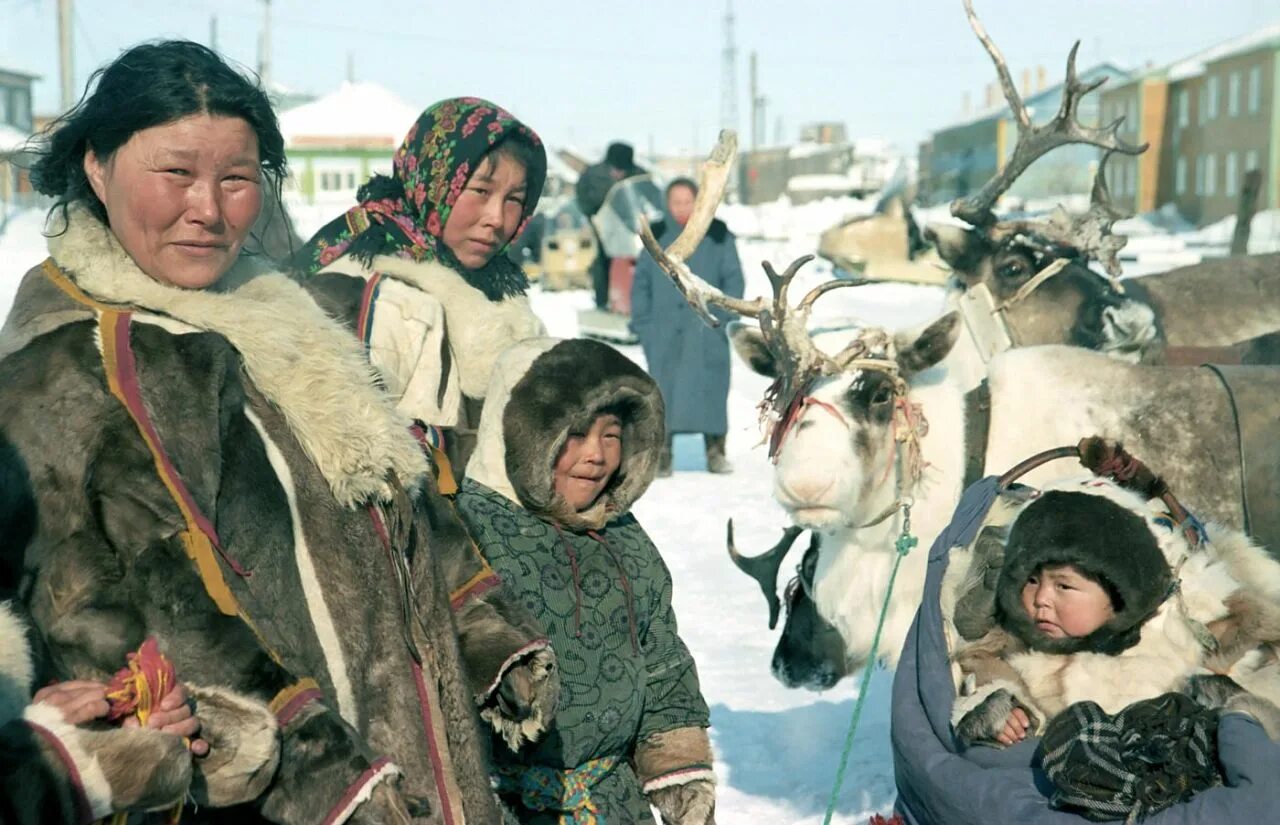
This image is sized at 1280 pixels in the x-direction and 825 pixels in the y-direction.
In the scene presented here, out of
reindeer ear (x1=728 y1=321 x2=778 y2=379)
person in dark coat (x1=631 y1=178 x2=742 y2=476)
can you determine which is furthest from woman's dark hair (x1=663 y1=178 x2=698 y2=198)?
reindeer ear (x1=728 y1=321 x2=778 y2=379)

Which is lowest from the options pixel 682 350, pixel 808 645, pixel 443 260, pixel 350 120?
pixel 808 645

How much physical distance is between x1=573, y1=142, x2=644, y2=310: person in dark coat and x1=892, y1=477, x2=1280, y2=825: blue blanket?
1256 cm

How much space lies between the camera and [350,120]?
116 ft

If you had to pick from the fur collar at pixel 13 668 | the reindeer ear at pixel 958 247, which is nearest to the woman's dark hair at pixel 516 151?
the fur collar at pixel 13 668

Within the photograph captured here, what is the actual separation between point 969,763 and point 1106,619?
34cm

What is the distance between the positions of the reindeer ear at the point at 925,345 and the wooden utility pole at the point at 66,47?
23986mm

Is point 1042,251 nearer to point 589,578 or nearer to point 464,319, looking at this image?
point 464,319

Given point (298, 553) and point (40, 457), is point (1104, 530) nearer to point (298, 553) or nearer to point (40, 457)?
point (298, 553)

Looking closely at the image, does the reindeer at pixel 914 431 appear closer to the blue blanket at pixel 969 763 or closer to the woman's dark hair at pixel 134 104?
the blue blanket at pixel 969 763

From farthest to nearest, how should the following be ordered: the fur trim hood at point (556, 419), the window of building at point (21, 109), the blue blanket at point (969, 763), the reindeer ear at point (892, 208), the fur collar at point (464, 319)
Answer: the window of building at point (21, 109) < the reindeer ear at point (892, 208) < the fur collar at point (464, 319) < the fur trim hood at point (556, 419) < the blue blanket at point (969, 763)

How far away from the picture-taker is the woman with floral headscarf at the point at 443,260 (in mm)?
3205

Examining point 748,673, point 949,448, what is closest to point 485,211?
point 949,448

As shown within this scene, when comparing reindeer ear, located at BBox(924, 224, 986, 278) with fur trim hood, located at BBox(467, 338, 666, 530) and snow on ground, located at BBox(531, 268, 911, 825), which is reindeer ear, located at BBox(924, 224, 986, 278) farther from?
fur trim hood, located at BBox(467, 338, 666, 530)

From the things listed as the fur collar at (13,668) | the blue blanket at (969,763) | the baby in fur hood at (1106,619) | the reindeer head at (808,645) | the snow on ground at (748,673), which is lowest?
the snow on ground at (748,673)
